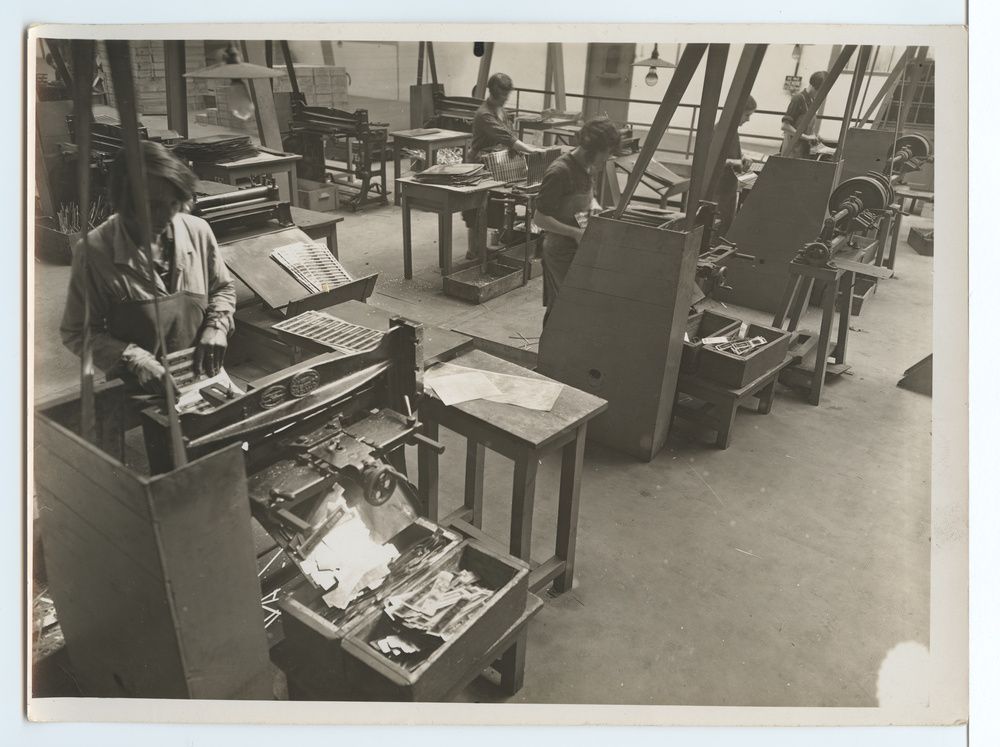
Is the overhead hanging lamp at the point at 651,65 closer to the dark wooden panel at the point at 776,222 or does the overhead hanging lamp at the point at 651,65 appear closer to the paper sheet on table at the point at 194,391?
the dark wooden panel at the point at 776,222

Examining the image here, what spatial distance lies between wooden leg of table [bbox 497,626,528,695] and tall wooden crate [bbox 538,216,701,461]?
1652 millimetres

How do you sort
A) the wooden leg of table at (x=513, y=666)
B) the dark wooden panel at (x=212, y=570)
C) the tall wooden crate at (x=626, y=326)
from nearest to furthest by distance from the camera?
the dark wooden panel at (x=212, y=570) < the wooden leg of table at (x=513, y=666) < the tall wooden crate at (x=626, y=326)

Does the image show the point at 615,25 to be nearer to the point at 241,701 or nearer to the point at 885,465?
the point at 241,701

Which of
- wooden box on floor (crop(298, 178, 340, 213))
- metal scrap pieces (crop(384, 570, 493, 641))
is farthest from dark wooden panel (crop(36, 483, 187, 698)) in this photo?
wooden box on floor (crop(298, 178, 340, 213))

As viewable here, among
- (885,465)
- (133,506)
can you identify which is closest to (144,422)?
(133,506)

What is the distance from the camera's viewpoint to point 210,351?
2.42 m

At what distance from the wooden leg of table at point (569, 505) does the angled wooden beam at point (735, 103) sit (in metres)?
1.40

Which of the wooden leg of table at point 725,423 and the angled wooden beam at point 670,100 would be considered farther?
the wooden leg of table at point 725,423

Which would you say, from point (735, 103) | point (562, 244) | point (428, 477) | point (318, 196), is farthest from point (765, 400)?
point (318, 196)

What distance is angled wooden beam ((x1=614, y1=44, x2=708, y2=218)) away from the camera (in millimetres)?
2519

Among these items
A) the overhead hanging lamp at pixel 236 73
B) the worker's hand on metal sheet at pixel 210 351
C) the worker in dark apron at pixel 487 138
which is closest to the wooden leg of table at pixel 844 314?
the worker in dark apron at pixel 487 138

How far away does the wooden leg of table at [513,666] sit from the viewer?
2.26 meters

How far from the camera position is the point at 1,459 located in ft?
6.50

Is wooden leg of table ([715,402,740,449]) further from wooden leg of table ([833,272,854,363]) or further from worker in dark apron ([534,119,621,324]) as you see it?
wooden leg of table ([833,272,854,363])
